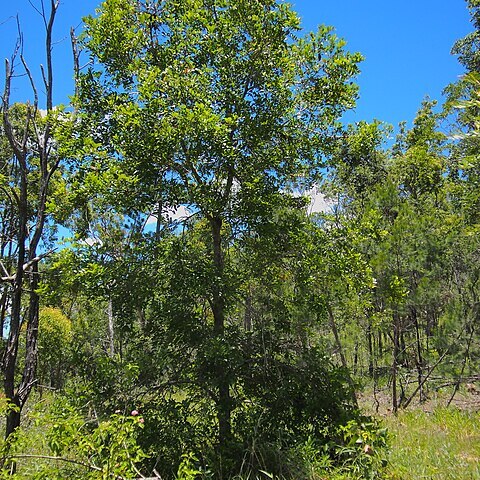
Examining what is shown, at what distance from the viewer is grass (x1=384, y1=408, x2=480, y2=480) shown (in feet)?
14.4

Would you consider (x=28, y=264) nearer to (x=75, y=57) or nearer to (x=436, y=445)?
(x=75, y=57)

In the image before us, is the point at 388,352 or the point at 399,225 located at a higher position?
the point at 399,225

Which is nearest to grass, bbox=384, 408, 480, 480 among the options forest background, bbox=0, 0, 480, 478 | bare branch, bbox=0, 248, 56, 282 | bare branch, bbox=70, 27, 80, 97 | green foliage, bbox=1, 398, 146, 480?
forest background, bbox=0, 0, 480, 478

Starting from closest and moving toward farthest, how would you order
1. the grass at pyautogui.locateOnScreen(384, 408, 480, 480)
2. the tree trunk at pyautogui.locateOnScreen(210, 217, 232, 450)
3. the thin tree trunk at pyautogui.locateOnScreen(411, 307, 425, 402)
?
the grass at pyautogui.locateOnScreen(384, 408, 480, 480) < the tree trunk at pyautogui.locateOnScreen(210, 217, 232, 450) < the thin tree trunk at pyautogui.locateOnScreen(411, 307, 425, 402)

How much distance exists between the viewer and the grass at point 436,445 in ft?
14.4

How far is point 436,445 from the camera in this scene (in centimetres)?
550

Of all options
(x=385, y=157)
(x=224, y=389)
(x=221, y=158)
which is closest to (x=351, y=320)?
(x=224, y=389)

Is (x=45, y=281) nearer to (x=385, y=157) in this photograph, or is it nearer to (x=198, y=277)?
→ (x=198, y=277)

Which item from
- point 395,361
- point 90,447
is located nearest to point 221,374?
point 90,447

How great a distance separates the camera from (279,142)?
519 centimetres

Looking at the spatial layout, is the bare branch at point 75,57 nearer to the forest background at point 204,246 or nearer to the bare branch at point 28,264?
the forest background at point 204,246

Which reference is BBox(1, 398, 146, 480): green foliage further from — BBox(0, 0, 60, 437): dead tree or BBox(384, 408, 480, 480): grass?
BBox(384, 408, 480, 480): grass

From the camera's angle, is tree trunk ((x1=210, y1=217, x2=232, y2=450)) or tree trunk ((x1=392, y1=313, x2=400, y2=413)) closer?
tree trunk ((x1=210, y1=217, x2=232, y2=450))

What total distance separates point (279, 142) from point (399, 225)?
159 inches
